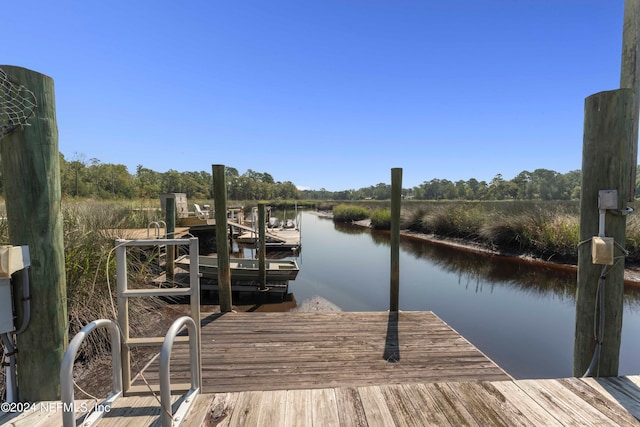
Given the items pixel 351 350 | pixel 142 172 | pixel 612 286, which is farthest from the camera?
pixel 142 172

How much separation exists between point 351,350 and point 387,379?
22.0 inches

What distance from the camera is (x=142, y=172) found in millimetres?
54781

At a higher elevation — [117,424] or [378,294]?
[117,424]

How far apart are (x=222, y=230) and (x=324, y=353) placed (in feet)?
7.35

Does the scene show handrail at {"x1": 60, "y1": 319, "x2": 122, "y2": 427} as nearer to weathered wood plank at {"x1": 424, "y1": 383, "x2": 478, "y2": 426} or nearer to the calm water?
weathered wood plank at {"x1": 424, "y1": 383, "x2": 478, "y2": 426}

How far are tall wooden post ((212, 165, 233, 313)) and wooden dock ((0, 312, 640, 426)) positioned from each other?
0.95 ft

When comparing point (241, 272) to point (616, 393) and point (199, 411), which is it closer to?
point (199, 411)

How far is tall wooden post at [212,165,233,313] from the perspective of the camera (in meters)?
4.11

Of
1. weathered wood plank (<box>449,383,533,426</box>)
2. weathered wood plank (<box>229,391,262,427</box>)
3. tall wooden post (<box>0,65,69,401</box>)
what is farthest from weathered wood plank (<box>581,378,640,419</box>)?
tall wooden post (<box>0,65,69,401</box>)

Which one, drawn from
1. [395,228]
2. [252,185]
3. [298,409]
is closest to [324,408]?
[298,409]

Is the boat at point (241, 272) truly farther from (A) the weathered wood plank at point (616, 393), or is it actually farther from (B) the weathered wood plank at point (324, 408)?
(A) the weathered wood plank at point (616, 393)

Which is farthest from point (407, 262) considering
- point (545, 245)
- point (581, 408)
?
point (581, 408)

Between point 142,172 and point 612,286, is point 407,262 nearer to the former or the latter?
point 612,286

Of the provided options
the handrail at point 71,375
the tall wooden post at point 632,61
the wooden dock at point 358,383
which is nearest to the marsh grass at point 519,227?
the wooden dock at point 358,383
